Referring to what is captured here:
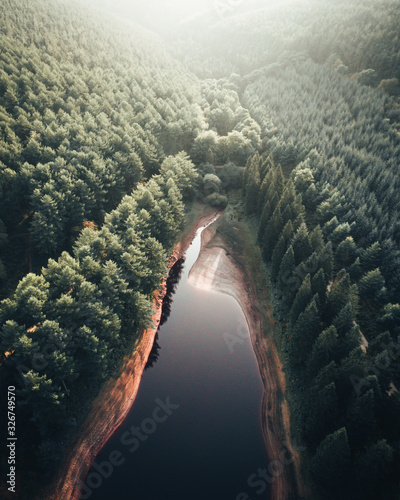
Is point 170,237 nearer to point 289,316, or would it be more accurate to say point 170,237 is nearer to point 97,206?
point 97,206

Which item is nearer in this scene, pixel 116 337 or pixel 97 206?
pixel 116 337

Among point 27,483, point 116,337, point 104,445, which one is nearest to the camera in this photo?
point 27,483

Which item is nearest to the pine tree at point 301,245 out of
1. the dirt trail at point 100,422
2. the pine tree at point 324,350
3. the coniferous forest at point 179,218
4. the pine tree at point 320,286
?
the coniferous forest at point 179,218

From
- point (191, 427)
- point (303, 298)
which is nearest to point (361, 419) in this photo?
point (303, 298)

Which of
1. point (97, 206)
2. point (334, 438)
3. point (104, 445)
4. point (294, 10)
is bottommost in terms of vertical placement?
point (104, 445)

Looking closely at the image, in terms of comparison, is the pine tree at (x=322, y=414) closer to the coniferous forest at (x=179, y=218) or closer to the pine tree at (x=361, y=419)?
the coniferous forest at (x=179, y=218)

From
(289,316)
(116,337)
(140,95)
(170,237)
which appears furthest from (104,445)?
(140,95)

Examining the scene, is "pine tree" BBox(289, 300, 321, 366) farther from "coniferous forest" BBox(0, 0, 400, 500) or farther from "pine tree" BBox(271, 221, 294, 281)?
"pine tree" BBox(271, 221, 294, 281)

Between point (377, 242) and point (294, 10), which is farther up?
point (294, 10)
